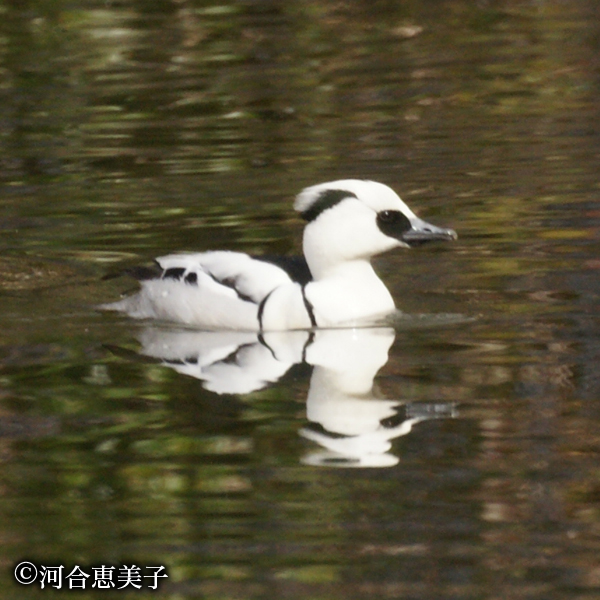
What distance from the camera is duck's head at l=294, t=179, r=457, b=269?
8109 mm

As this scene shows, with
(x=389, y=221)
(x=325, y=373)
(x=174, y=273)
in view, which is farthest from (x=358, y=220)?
(x=174, y=273)

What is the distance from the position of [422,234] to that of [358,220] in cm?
34

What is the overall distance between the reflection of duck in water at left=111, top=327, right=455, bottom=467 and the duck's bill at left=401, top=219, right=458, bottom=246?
1.62 ft

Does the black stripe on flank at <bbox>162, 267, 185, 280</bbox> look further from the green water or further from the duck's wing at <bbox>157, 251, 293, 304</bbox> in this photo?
the green water

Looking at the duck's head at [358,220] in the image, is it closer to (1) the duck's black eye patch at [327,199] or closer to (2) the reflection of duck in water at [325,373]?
(1) the duck's black eye patch at [327,199]

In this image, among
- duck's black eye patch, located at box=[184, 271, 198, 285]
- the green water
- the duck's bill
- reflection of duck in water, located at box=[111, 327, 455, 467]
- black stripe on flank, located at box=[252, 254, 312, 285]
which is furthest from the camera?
duck's black eye patch, located at box=[184, 271, 198, 285]

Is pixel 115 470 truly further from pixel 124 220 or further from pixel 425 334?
pixel 124 220

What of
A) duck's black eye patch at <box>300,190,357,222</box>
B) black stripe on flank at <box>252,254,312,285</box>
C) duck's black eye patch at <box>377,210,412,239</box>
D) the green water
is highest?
duck's black eye patch at <box>300,190,357,222</box>

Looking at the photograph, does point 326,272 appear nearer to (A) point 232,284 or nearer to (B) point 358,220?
(B) point 358,220

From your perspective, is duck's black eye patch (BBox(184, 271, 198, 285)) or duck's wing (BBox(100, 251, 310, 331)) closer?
duck's wing (BBox(100, 251, 310, 331))

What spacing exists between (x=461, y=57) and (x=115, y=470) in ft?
38.1

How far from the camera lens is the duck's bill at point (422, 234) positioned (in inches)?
318

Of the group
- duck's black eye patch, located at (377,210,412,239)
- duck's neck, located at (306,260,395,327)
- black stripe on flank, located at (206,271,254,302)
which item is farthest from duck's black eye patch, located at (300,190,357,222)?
black stripe on flank, located at (206,271,254,302)

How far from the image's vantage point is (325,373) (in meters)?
7.51
